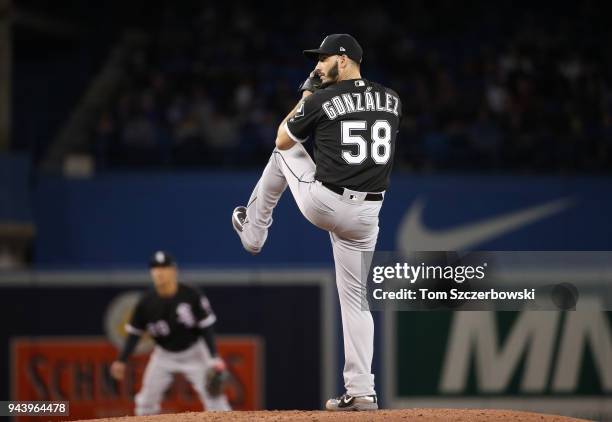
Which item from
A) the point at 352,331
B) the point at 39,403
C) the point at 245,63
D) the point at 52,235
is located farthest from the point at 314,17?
the point at 352,331

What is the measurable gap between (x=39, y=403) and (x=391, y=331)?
381 centimetres

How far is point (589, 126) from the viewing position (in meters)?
13.7

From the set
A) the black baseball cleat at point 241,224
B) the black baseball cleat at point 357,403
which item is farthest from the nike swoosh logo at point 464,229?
the black baseball cleat at point 357,403

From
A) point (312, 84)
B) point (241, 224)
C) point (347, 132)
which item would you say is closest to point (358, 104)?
point (347, 132)

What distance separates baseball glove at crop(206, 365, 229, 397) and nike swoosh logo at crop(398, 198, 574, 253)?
309 centimetres

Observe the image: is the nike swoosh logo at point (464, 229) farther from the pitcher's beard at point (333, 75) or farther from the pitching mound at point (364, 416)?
the pitcher's beard at point (333, 75)

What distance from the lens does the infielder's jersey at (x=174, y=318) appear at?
33.8 feet

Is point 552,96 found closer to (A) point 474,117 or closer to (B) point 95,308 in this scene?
(A) point 474,117

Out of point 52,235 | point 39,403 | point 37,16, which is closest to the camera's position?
point 39,403
